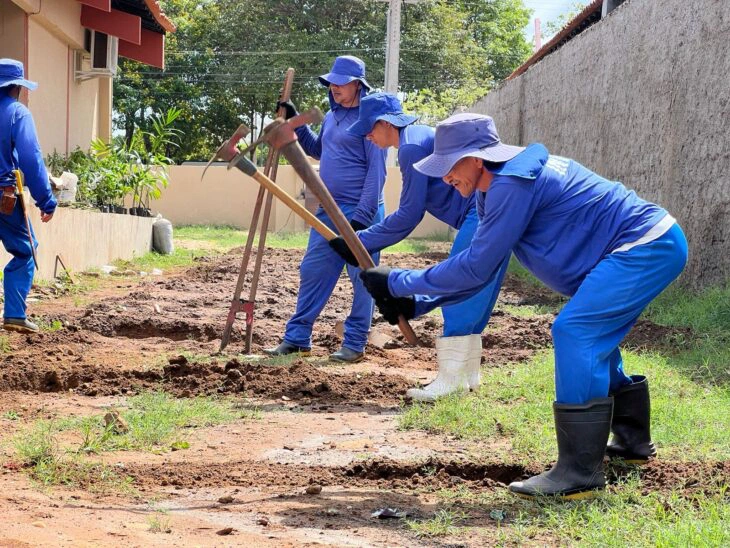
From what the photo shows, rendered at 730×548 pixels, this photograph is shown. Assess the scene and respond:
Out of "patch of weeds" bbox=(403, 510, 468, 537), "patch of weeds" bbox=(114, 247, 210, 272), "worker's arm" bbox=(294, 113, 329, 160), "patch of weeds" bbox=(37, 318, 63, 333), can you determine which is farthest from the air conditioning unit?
"patch of weeds" bbox=(403, 510, 468, 537)

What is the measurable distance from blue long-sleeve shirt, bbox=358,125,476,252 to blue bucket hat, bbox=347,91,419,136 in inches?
2.8

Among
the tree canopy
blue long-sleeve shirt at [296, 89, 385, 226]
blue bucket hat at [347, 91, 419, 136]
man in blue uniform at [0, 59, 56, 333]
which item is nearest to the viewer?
blue bucket hat at [347, 91, 419, 136]

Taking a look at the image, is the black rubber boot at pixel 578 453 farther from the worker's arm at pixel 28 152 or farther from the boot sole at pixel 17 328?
the worker's arm at pixel 28 152

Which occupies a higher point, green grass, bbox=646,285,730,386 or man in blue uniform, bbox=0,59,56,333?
man in blue uniform, bbox=0,59,56,333

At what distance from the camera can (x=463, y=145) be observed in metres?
4.09

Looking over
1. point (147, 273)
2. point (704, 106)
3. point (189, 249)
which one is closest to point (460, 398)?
point (704, 106)

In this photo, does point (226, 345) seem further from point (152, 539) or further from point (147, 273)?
point (147, 273)

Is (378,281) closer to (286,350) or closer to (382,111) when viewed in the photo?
(382,111)

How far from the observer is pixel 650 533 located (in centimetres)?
335

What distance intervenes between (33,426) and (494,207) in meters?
2.63

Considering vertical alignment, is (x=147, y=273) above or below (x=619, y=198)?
below

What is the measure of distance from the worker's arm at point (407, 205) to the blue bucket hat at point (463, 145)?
1565 mm

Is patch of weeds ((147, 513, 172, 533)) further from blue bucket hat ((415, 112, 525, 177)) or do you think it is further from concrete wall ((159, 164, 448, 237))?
concrete wall ((159, 164, 448, 237))

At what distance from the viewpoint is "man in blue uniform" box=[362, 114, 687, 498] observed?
3908 mm
